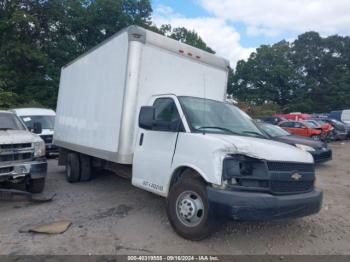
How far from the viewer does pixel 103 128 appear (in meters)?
6.39

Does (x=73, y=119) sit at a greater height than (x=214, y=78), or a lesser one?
lesser

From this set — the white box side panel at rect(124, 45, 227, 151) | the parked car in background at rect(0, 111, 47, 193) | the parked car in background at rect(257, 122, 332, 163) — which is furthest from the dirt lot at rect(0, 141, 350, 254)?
the parked car in background at rect(257, 122, 332, 163)

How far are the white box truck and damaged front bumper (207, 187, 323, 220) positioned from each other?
0.01m

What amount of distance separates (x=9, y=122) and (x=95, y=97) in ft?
7.62

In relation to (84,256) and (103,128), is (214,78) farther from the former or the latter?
(84,256)

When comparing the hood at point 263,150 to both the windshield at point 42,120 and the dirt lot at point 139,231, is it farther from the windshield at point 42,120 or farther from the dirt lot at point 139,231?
the windshield at point 42,120

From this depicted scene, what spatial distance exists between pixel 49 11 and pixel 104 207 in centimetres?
2990

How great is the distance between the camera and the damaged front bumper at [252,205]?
155 inches

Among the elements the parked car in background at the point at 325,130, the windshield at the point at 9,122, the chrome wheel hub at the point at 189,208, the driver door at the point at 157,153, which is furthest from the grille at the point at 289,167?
the parked car in background at the point at 325,130

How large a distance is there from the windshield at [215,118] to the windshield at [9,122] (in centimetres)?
441

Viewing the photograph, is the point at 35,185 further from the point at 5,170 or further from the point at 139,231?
the point at 139,231

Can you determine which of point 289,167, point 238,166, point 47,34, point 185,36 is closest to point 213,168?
point 238,166

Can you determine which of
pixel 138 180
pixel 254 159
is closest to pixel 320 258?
pixel 254 159

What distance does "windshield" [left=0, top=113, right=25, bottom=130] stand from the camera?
748 cm
